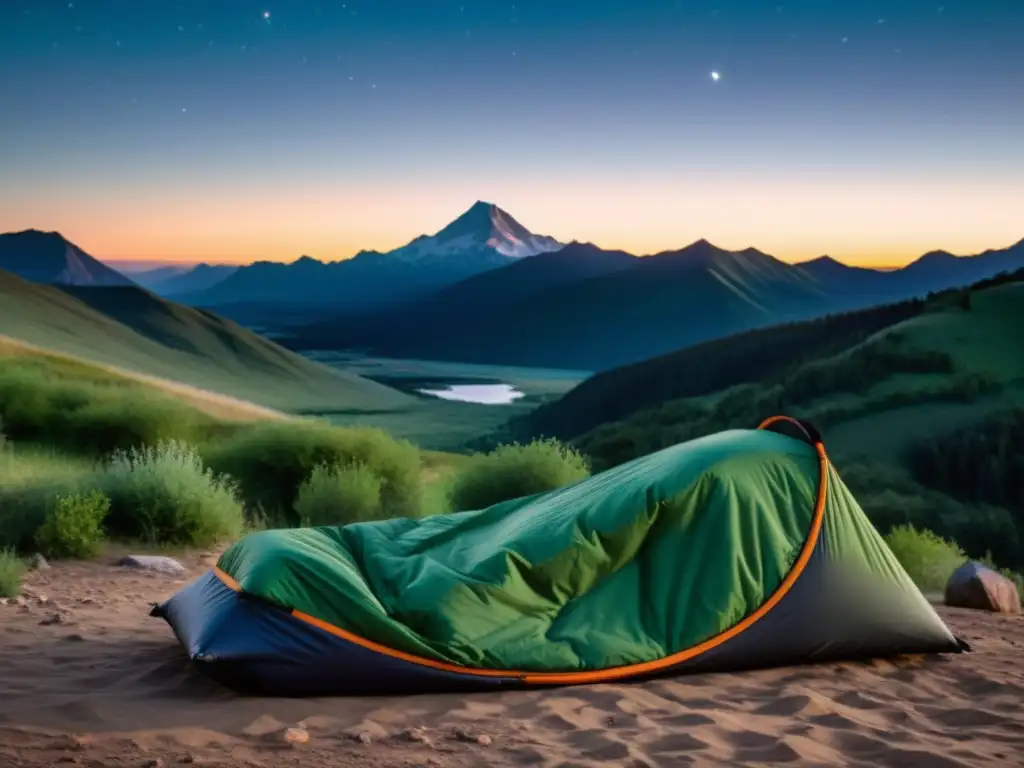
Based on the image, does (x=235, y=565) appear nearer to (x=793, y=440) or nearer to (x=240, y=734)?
(x=240, y=734)

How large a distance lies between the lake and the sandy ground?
92286 mm

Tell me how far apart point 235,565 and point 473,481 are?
274 inches

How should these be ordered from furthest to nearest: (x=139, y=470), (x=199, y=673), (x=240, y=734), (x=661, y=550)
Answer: (x=139, y=470), (x=661, y=550), (x=199, y=673), (x=240, y=734)

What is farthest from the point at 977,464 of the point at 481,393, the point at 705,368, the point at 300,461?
the point at 481,393

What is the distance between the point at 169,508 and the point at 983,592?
680cm

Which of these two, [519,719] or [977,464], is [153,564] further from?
[977,464]

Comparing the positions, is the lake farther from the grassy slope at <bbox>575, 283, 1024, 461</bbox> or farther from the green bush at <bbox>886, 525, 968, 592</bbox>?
the green bush at <bbox>886, 525, 968, 592</bbox>

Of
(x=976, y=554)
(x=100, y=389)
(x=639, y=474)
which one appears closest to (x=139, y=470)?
(x=639, y=474)

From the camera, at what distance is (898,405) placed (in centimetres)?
4462

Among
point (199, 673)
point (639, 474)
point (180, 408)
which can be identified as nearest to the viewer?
point (199, 673)

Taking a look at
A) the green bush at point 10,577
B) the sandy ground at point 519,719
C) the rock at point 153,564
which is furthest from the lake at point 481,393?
the sandy ground at point 519,719

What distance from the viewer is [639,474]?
5.72 meters

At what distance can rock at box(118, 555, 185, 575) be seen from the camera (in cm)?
794

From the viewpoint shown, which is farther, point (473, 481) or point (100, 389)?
point (100, 389)
